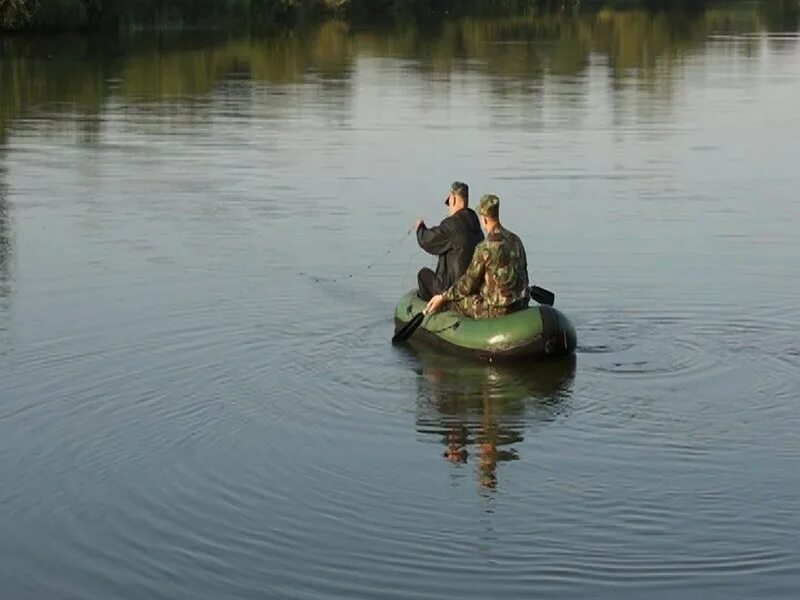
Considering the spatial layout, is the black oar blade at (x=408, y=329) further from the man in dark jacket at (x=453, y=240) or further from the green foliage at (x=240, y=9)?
the green foliage at (x=240, y=9)

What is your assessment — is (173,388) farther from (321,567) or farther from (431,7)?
(431,7)

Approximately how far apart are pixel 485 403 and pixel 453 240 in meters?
2.45

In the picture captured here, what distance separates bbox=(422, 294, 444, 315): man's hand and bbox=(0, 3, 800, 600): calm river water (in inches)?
15.8

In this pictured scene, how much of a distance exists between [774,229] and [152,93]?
20.5 metres

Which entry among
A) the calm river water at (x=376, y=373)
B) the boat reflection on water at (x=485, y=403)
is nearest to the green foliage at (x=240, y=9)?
the calm river water at (x=376, y=373)

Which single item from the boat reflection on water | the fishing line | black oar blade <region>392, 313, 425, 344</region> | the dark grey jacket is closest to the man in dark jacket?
the dark grey jacket

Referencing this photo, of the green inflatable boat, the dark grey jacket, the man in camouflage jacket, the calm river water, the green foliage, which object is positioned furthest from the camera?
Answer: the green foliage

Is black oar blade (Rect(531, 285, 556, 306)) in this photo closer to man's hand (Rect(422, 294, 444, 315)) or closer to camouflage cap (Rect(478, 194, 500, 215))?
man's hand (Rect(422, 294, 444, 315))

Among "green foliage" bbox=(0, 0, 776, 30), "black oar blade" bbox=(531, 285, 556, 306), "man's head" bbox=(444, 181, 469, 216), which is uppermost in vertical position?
"man's head" bbox=(444, 181, 469, 216)

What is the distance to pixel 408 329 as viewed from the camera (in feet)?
51.1

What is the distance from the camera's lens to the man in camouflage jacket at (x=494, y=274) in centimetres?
1492

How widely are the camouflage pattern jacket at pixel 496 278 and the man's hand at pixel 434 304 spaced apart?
0.83 feet

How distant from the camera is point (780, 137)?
102 feet

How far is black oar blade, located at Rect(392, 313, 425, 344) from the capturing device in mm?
15508
